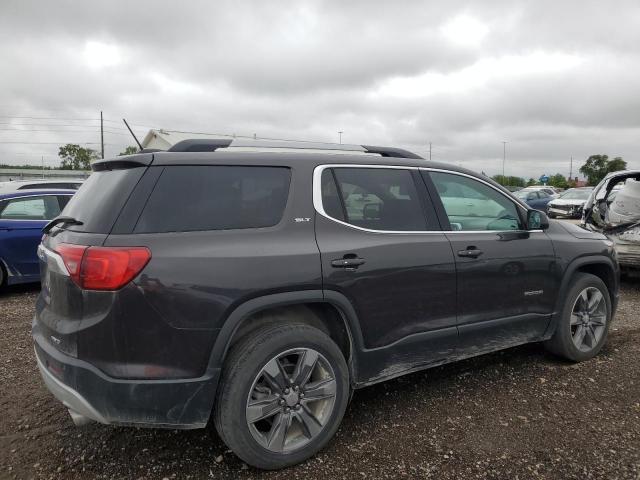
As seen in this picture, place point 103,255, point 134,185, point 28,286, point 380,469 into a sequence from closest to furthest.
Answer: point 103,255 → point 134,185 → point 380,469 → point 28,286

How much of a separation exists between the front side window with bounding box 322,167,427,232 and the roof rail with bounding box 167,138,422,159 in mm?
273

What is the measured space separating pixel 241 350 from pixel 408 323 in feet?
3.63

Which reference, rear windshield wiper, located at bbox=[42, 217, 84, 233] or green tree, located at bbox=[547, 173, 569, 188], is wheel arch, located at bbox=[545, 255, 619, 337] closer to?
rear windshield wiper, located at bbox=[42, 217, 84, 233]

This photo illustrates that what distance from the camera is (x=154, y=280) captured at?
7.76 ft

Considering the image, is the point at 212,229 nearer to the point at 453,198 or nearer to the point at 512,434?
the point at 453,198

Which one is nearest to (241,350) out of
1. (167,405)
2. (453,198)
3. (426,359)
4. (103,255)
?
(167,405)

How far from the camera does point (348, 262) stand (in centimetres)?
286

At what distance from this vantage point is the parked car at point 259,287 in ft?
7.86

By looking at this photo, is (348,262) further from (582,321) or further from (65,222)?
(582,321)

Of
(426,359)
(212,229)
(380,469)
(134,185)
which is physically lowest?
(380,469)

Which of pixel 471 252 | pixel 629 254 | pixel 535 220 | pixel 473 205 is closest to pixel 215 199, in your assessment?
pixel 471 252

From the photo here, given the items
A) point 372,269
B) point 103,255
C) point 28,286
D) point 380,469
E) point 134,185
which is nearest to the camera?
point 103,255

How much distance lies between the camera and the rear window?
8.14ft

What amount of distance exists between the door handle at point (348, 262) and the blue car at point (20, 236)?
5.72 meters
